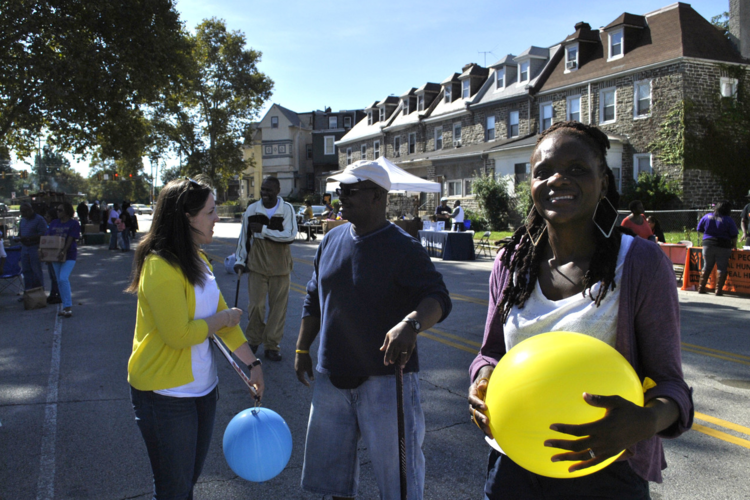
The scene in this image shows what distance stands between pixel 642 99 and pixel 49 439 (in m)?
27.7

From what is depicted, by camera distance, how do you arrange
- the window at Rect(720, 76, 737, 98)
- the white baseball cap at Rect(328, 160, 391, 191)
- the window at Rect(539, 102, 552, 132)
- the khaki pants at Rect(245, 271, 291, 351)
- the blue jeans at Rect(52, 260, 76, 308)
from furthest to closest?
the window at Rect(539, 102, 552, 132) → the window at Rect(720, 76, 737, 98) → the blue jeans at Rect(52, 260, 76, 308) → the khaki pants at Rect(245, 271, 291, 351) → the white baseball cap at Rect(328, 160, 391, 191)

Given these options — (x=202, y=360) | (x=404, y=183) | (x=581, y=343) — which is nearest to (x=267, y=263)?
(x=202, y=360)

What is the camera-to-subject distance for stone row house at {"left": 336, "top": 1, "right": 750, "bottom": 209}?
80.9ft

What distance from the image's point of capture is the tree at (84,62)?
18828 mm

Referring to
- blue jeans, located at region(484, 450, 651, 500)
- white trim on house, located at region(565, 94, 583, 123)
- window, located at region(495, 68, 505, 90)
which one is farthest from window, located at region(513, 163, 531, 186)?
blue jeans, located at region(484, 450, 651, 500)

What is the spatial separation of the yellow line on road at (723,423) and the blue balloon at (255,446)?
3.93 metres

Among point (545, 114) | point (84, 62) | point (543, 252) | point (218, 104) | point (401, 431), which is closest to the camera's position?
point (543, 252)

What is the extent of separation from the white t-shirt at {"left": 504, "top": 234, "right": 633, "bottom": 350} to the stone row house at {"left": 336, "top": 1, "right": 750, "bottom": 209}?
65.6 feet

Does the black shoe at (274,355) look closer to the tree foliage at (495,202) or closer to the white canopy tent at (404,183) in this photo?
the white canopy tent at (404,183)

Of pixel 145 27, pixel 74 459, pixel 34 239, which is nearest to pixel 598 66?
pixel 145 27

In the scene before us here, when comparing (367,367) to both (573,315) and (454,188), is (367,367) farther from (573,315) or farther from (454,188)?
(454,188)

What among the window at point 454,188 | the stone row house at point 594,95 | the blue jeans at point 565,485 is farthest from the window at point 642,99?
the blue jeans at point 565,485

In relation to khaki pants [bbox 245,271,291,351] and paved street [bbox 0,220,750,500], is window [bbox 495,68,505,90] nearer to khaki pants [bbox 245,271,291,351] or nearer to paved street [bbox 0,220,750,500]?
paved street [bbox 0,220,750,500]

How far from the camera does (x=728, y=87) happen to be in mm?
25094
